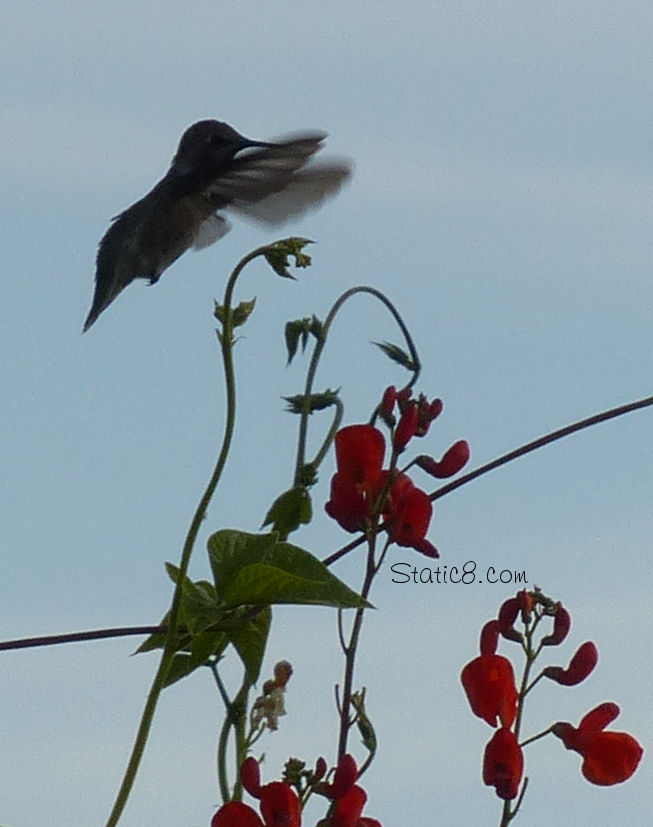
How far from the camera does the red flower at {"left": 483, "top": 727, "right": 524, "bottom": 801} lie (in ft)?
4.58

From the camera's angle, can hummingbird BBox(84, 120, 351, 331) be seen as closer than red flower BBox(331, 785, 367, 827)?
No

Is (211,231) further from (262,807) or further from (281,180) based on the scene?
(262,807)

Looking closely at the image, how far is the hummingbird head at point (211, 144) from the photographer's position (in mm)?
3291

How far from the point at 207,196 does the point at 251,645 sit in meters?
1.95

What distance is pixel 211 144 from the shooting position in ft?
10.9

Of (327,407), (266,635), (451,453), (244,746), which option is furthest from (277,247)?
(244,746)

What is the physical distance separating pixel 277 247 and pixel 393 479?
1.07 feet

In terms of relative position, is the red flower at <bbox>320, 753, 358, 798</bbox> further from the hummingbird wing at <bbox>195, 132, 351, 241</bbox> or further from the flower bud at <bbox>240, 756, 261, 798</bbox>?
the hummingbird wing at <bbox>195, 132, 351, 241</bbox>

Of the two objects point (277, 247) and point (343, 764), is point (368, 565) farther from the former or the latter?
point (277, 247)

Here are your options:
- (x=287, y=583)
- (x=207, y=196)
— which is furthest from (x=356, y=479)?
(x=207, y=196)

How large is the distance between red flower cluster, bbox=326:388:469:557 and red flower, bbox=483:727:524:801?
22cm

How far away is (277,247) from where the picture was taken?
1.72 meters

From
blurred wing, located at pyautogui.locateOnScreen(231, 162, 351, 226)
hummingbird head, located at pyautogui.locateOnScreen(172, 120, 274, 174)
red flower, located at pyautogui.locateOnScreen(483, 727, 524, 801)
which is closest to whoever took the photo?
red flower, located at pyautogui.locateOnScreen(483, 727, 524, 801)

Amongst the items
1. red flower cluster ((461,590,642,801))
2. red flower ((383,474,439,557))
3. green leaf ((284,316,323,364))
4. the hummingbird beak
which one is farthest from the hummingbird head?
red flower cluster ((461,590,642,801))
